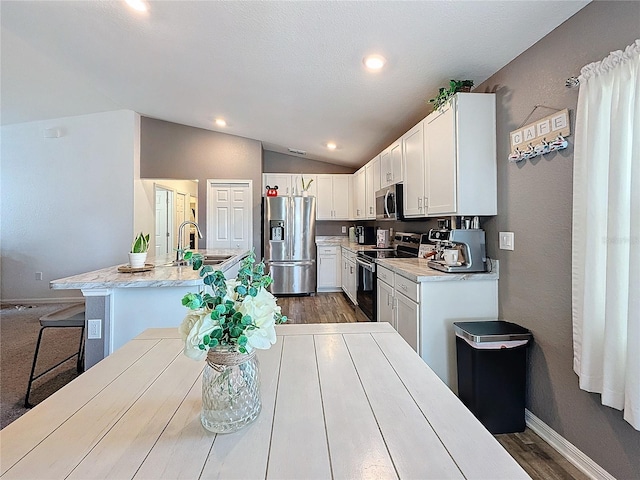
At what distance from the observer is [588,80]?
1507 millimetres

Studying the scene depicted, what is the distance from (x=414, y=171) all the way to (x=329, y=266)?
3.09 metres

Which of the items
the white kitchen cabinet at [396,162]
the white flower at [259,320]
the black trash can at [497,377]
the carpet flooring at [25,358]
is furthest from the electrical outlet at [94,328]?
the white kitchen cabinet at [396,162]

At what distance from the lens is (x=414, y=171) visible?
9.78 ft

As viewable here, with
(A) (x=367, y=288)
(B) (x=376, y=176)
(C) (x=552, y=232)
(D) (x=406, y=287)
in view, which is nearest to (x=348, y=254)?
(B) (x=376, y=176)

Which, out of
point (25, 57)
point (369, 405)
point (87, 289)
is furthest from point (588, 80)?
point (25, 57)

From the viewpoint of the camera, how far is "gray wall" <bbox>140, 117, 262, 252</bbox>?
5.39 meters

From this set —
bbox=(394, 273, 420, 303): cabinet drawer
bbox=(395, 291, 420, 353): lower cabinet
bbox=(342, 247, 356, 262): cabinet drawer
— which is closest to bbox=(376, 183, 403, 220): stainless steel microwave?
bbox=(342, 247, 356, 262): cabinet drawer

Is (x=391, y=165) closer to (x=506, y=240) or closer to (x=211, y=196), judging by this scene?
(x=506, y=240)

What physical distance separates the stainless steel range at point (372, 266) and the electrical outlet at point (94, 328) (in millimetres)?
2374

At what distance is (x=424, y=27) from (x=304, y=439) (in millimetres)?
2171

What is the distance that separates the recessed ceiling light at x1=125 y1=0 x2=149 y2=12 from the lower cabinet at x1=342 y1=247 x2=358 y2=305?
11.0 feet

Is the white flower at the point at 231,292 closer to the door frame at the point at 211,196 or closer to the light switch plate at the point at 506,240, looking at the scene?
the light switch plate at the point at 506,240

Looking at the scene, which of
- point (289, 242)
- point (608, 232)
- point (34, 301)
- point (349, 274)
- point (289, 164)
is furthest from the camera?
point (289, 164)

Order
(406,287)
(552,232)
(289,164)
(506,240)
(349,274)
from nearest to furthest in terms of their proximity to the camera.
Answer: (552,232) < (506,240) < (406,287) < (349,274) < (289,164)
